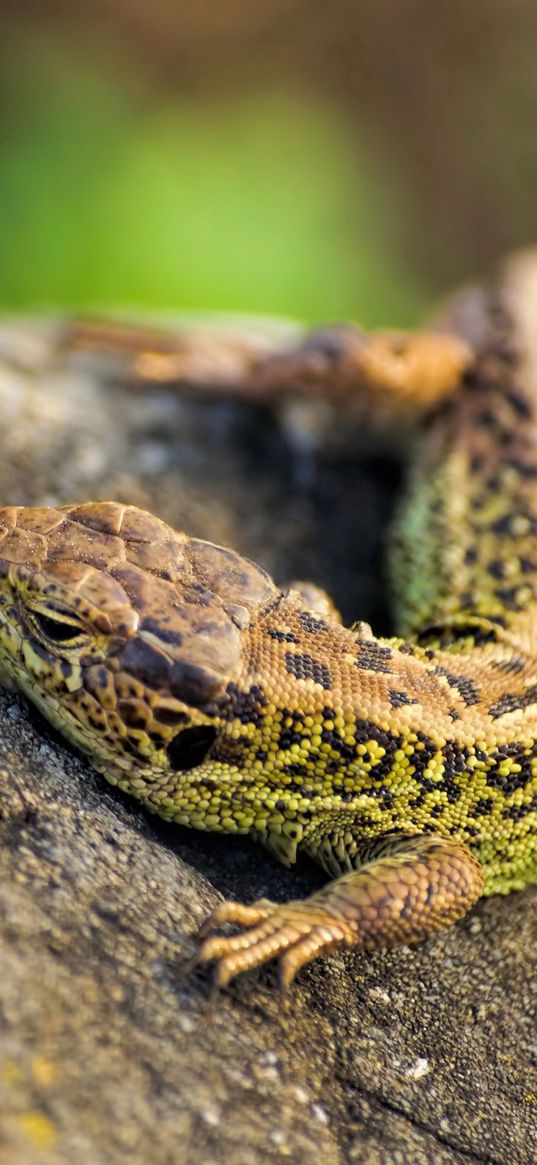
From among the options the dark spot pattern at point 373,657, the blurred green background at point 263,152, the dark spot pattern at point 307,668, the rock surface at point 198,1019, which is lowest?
the rock surface at point 198,1019

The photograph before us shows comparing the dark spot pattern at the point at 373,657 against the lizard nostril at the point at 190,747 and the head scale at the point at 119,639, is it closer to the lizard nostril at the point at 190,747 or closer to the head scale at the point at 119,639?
the head scale at the point at 119,639

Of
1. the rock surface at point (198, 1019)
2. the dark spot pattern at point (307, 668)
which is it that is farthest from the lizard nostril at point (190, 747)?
the dark spot pattern at point (307, 668)

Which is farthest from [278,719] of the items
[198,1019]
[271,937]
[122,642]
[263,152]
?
[263,152]

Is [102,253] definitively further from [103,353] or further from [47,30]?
[47,30]

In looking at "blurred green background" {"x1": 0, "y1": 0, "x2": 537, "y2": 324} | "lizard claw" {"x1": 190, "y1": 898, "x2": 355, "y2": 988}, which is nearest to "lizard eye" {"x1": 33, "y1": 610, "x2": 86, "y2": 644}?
"lizard claw" {"x1": 190, "y1": 898, "x2": 355, "y2": 988}

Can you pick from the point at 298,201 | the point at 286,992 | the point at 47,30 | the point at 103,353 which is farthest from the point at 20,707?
the point at 47,30

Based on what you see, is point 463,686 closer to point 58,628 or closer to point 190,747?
point 190,747
